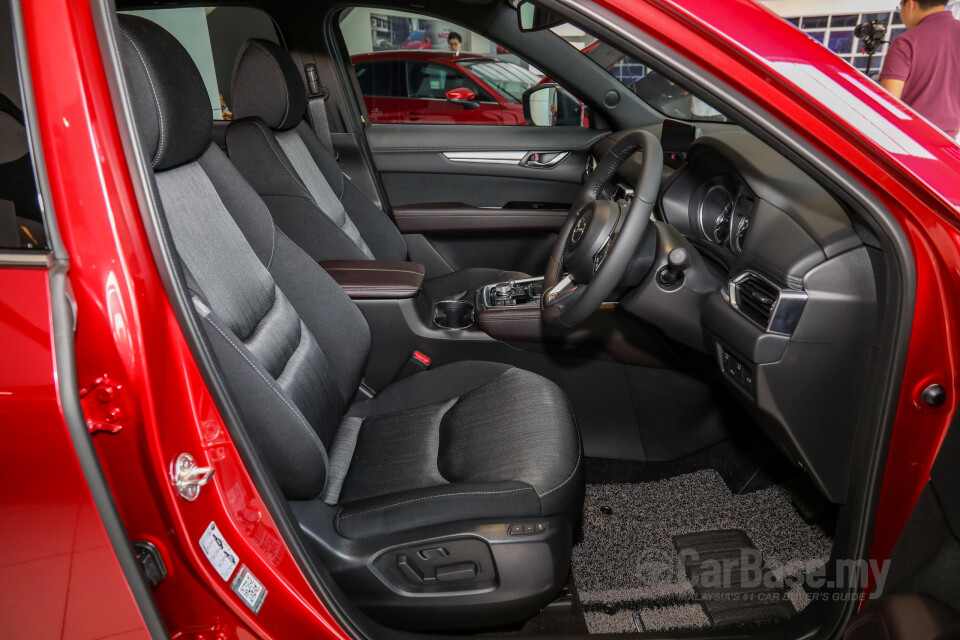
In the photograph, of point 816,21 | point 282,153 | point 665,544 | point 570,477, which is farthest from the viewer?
point 816,21

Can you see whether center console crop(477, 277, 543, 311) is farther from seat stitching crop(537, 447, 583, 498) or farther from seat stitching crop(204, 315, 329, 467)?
seat stitching crop(204, 315, 329, 467)

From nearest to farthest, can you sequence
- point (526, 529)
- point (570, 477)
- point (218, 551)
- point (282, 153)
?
point (218, 551), point (526, 529), point (570, 477), point (282, 153)

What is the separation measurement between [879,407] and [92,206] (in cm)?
113

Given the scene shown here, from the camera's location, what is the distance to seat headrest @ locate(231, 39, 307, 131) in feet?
6.75

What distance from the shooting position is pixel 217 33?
343 centimetres

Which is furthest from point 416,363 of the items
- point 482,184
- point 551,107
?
point 551,107

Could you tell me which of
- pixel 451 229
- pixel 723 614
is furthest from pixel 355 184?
pixel 723 614

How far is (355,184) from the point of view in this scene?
2830 mm

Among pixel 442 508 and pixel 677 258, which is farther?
pixel 677 258

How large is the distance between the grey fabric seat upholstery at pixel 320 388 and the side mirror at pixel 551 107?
5.47ft

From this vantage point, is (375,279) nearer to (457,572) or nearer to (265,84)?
(265,84)

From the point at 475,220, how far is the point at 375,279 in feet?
3.05

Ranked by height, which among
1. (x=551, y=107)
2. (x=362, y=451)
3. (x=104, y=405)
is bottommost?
(x=362, y=451)

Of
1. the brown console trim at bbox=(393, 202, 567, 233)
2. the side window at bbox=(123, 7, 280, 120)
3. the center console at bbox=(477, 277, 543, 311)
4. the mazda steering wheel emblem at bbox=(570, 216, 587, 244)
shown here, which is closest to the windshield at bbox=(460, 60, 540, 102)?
the brown console trim at bbox=(393, 202, 567, 233)
